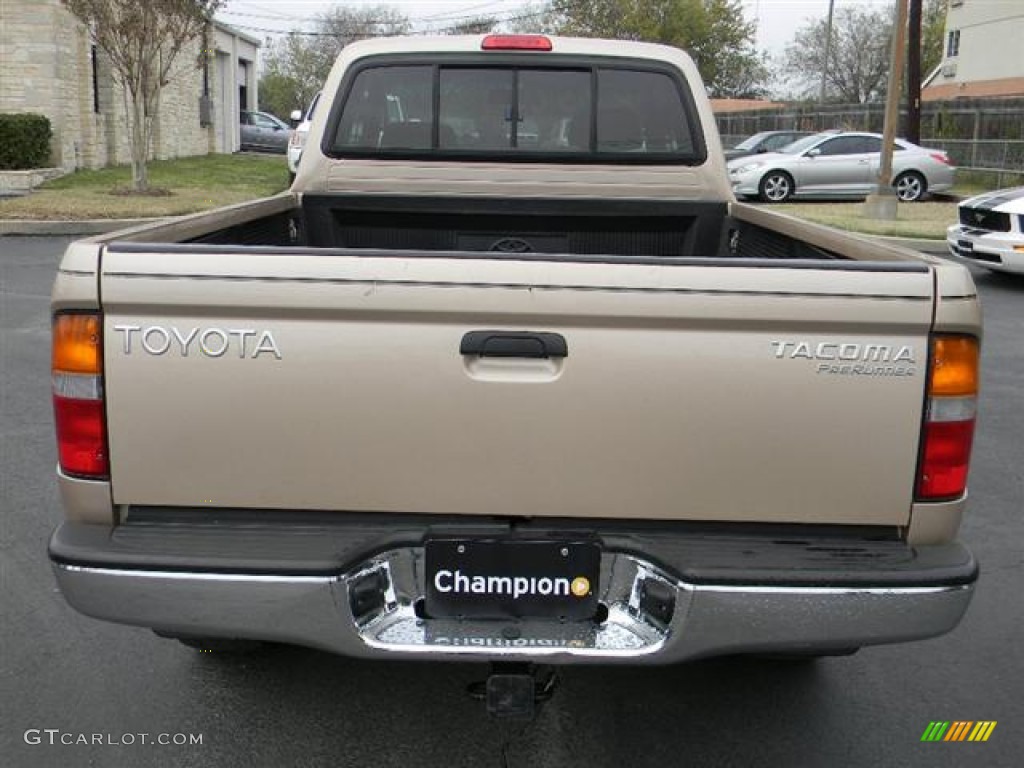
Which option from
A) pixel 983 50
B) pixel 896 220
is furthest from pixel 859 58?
pixel 896 220

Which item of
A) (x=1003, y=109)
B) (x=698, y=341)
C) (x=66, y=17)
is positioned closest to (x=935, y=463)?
(x=698, y=341)

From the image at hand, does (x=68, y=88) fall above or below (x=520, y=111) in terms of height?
above

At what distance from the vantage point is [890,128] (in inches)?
676

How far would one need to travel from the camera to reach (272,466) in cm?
250

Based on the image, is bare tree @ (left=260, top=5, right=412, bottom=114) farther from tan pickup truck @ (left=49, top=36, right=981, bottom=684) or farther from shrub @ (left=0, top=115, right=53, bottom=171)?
tan pickup truck @ (left=49, top=36, right=981, bottom=684)

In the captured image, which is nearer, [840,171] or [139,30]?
[139,30]

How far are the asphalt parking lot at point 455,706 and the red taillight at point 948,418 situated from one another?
1031mm

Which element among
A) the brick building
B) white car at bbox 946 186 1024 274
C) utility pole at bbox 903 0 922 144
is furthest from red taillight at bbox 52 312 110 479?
utility pole at bbox 903 0 922 144

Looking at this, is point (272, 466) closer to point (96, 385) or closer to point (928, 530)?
point (96, 385)

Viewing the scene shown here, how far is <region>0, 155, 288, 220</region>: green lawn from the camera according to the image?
634 inches

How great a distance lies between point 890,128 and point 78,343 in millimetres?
16979

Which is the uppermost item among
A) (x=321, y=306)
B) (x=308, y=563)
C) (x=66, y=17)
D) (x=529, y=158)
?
(x=66, y=17)

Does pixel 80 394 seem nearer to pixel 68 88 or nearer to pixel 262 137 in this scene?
pixel 68 88

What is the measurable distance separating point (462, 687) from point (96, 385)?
1628mm
